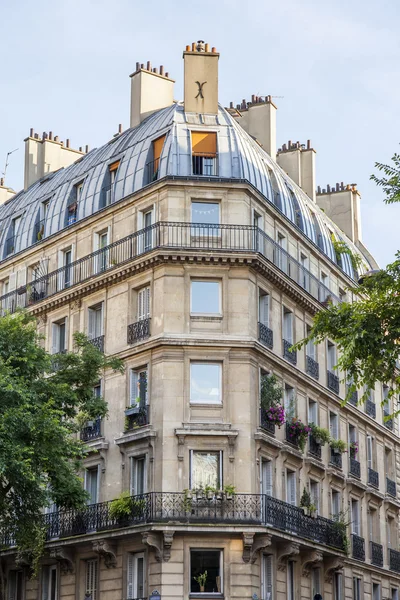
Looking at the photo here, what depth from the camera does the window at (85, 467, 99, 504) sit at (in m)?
38.7

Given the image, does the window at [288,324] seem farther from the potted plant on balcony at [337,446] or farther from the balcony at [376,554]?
the balcony at [376,554]

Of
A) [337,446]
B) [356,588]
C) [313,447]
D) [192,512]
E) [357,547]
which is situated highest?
[337,446]

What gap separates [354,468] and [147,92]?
1766cm

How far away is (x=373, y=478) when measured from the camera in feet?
158

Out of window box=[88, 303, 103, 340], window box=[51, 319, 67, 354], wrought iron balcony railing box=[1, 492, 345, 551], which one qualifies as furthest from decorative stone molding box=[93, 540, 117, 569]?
window box=[51, 319, 67, 354]

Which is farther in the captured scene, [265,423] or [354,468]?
[354,468]

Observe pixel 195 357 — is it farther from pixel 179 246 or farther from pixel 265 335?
pixel 179 246

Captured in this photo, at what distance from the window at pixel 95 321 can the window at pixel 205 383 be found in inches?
204

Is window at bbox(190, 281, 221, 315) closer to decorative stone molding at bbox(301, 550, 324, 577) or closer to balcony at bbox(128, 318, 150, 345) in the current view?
balcony at bbox(128, 318, 150, 345)

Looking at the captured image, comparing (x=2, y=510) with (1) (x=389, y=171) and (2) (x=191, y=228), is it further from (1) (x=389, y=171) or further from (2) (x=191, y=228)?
(1) (x=389, y=171)

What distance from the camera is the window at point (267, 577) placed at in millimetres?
36312

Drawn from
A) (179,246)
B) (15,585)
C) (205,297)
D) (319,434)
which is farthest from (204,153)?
(15,585)

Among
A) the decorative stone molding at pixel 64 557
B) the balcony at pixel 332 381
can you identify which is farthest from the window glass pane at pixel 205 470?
the balcony at pixel 332 381

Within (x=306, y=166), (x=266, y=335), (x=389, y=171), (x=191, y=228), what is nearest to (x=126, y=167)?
(x=191, y=228)
